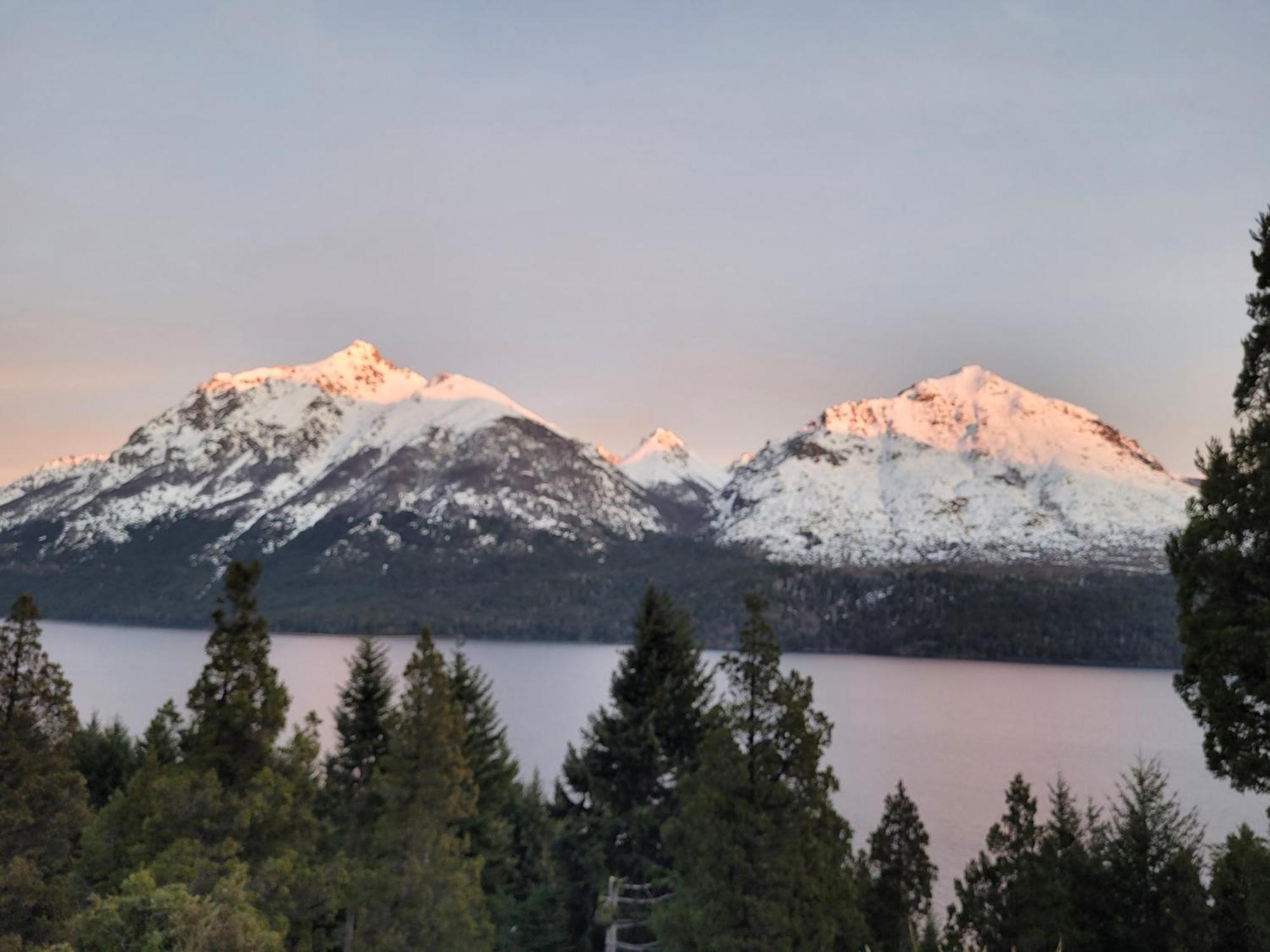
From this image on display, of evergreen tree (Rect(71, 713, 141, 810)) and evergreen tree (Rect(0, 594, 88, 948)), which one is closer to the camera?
evergreen tree (Rect(0, 594, 88, 948))

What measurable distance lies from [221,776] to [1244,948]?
75.2ft

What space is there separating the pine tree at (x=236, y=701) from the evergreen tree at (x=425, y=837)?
17.2ft

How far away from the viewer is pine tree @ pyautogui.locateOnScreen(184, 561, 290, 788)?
23.3 m

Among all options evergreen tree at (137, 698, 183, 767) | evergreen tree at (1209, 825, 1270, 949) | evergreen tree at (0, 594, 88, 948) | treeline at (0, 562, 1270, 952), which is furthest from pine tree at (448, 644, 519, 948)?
evergreen tree at (1209, 825, 1270, 949)

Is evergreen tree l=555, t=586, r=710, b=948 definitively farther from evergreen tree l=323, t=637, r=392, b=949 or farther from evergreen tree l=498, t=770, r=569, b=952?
evergreen tree l=323, t=637, r=392, b=949

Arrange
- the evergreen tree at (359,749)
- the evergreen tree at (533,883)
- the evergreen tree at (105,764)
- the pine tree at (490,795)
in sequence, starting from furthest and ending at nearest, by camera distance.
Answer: the evergreen tree at (105,764), the evergreen tree at (533,883), the pine tree at (490,795), the evergreen tree at (359,749)

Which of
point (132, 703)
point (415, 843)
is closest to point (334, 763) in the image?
point (415, 843)

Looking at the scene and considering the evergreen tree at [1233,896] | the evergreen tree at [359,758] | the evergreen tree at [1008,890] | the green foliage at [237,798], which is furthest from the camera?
the evergreen tree at [359,758]

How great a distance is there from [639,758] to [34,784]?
15.0 meters

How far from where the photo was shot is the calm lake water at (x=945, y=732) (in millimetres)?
75688

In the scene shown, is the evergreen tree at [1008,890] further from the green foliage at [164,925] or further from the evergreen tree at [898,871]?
the green foliage at [164,925]

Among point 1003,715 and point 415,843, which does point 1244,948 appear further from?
point 1003,715

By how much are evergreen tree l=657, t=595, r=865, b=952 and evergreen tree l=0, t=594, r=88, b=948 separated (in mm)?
13609

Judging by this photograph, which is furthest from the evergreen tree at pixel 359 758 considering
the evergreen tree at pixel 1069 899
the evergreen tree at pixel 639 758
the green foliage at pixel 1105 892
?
the evergreen tree at pixel 1069 899
